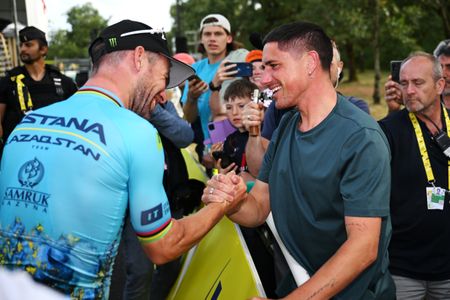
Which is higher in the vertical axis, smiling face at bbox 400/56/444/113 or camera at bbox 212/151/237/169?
smiling face at bbox 400/56/444/113

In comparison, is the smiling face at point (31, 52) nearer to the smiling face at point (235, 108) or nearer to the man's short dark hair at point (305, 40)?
the smiling face at point (235, 108)

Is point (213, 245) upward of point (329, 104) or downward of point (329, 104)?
downward

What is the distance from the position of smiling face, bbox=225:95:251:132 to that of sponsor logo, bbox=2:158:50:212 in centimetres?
259

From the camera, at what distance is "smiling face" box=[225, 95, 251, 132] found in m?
4.52

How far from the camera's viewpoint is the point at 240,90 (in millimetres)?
4652

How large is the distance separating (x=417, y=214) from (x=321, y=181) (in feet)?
4.34

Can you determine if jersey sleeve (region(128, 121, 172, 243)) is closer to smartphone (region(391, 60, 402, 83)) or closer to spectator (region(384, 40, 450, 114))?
spectator (region(384, 40, 450, 114))

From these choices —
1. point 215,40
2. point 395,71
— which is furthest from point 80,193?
point 215,40

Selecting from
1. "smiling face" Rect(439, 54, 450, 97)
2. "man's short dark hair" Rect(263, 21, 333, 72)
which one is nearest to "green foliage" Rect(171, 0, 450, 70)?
"smiling face" Rect(439, 54, 450, 97)

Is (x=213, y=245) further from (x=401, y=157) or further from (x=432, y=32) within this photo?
(x=432, y=32)

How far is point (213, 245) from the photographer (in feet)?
11.2

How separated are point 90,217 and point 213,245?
1467 mm

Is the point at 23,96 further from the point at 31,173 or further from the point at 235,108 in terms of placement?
the point at 31,173

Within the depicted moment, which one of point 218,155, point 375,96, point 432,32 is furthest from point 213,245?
point 432,32
